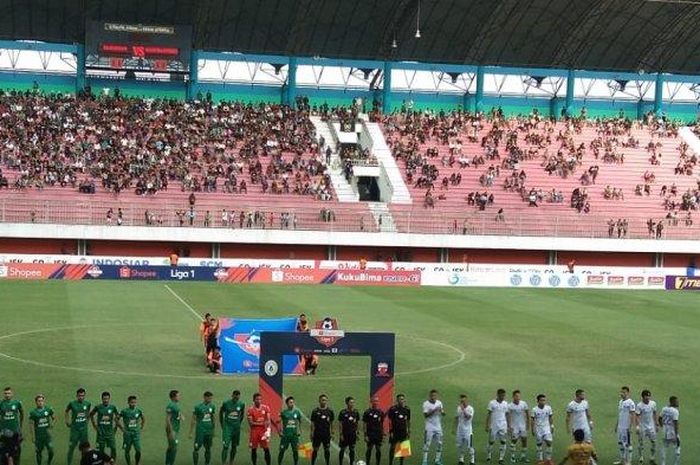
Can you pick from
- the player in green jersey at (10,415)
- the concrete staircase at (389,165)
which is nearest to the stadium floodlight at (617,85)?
the concrete staircase at (389,165)

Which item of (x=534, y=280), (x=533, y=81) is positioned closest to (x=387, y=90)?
(x=533, y=81)

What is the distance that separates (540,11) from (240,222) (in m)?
27.6

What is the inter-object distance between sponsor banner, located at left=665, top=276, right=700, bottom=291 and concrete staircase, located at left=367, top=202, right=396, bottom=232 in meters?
16.6

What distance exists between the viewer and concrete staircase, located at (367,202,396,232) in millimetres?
64812

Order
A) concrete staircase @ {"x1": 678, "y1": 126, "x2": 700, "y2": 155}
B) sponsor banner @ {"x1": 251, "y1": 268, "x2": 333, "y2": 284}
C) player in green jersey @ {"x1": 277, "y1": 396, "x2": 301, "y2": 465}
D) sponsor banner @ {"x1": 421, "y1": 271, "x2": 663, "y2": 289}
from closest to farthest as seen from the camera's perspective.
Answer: player in green jersey @ {"x1": 277, "y1": 396, "x2": 301, "y2": 465}, sponsor banner @ {"x1": 251, "y1": 268, "x2": 333, "y2": 284}, sponsor banner @ {"x1": 421, "y1": 271, "x2": 663, "y2": 289}, concrete staircase @ {"x1": 678, "y1": 126, "x2": 700, "y2": 155}

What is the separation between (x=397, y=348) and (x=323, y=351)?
541 inches

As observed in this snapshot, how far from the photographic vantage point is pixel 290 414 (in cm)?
2006

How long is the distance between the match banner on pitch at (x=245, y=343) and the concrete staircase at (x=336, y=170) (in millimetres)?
38029

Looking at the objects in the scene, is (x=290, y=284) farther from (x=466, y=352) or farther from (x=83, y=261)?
(x=466, y=352)

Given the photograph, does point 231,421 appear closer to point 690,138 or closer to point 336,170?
point 336,170

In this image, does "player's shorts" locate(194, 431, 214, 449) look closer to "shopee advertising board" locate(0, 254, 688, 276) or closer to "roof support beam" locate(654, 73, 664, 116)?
"shopee advertising board" locate(0, 254, 688, 276)

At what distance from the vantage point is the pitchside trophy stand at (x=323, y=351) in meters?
21.4

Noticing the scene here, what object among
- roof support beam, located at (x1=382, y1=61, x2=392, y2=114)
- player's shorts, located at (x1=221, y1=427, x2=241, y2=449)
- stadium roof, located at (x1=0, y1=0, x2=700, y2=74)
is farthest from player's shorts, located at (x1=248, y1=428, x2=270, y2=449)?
roof support beam, located at (x1=382, y1=61, x2=392, y2=114)

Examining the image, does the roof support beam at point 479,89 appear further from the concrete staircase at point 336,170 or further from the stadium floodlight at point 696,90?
the stadium floodlight at point 696,90
